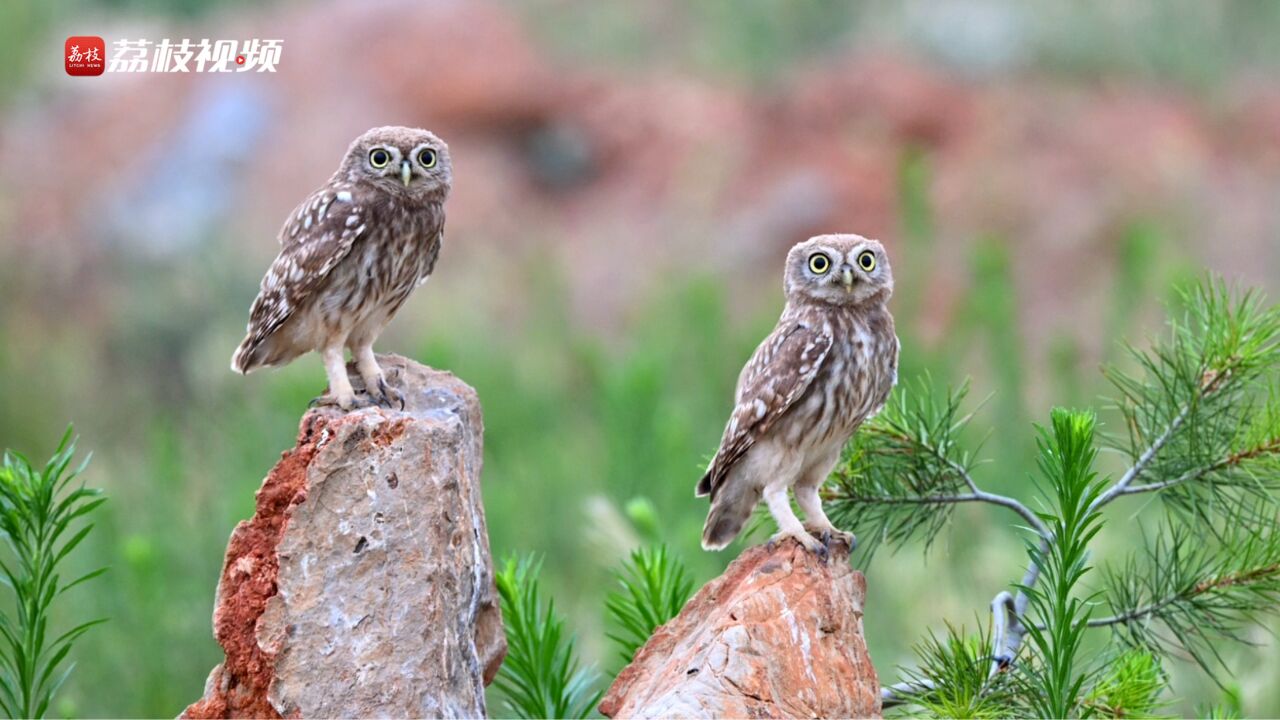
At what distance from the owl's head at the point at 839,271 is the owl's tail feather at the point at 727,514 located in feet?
1.67

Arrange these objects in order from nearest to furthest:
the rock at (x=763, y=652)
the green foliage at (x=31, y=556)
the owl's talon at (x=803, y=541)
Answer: the rock at (x=763, y=652)
the green foliage at (x=31, y=556)
the owl's talon at (x=803, y=541)

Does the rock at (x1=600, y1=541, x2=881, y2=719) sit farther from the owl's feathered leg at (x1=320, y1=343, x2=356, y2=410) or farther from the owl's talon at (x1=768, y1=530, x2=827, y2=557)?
the owl's feathered leg at (x1=320, y1=343, x2=356, y2=410)

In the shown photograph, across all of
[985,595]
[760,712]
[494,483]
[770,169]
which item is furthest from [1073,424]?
[770,169]

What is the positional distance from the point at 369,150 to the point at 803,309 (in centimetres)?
119

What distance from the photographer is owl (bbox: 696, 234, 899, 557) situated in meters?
3.70

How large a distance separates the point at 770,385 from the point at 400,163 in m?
1.10

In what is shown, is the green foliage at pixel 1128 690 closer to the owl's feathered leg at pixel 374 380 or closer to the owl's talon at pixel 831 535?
the owl's talon at pixel 831 535

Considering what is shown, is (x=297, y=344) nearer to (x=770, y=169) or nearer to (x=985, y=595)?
(x=985, y=595)

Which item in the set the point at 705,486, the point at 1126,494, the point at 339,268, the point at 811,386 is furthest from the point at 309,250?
the point at 1126,494

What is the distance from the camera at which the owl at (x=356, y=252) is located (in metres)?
3.97

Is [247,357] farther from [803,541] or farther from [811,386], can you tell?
[803,541]

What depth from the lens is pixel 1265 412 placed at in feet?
10.9

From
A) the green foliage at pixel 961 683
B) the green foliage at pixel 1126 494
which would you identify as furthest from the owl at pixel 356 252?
the green foliage at pixel 961 683

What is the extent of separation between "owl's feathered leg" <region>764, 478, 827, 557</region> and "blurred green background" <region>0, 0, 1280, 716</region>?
506 cm
